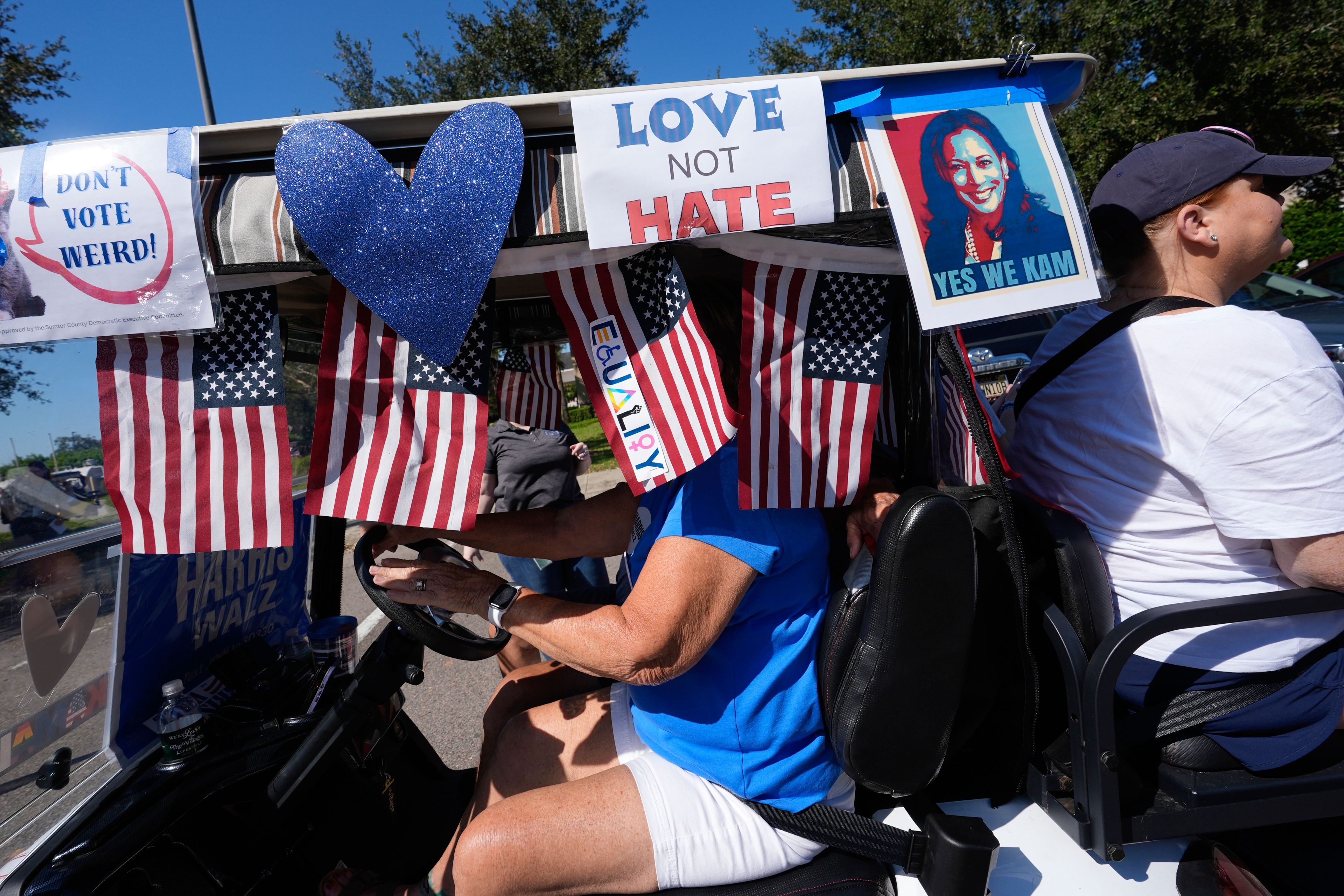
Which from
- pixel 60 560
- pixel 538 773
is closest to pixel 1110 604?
pixel 538 773

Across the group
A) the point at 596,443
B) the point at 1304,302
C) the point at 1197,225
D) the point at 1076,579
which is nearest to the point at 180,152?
the point at 1076,579

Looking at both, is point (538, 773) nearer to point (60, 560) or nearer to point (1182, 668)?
point (60, 560)

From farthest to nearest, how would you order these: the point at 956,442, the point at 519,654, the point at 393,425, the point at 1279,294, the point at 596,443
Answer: the point at 596,443, the point at 1279,294, the point at 519,654, the point at 956,442, the point at 393,425

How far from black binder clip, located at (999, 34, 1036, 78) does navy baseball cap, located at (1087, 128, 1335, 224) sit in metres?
0.54

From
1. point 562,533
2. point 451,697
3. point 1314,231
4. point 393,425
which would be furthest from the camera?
point 1314,231

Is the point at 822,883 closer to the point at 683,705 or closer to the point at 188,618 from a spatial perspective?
the point at 683,705

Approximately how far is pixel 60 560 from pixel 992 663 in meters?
1.85

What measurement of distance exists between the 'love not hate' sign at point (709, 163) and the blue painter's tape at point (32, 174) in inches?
34.5

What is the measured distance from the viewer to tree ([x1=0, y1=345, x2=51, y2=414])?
1.36m

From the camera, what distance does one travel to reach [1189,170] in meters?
1.73

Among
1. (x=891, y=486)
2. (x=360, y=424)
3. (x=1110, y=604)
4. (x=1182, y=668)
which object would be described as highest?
(x=360, y=424)

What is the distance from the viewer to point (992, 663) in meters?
1.54

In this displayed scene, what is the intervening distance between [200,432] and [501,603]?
0.67 metres

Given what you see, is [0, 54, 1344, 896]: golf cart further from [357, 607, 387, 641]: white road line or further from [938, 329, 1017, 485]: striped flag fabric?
[357, 607, 387, 641]: white road line
